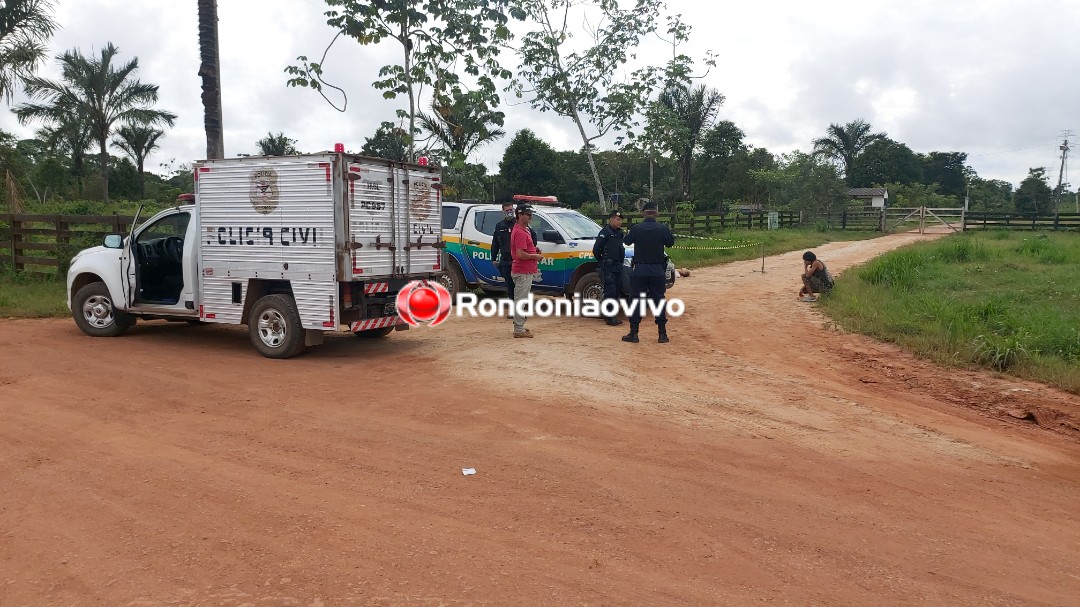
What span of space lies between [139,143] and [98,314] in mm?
35823

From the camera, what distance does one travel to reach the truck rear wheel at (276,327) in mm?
8656

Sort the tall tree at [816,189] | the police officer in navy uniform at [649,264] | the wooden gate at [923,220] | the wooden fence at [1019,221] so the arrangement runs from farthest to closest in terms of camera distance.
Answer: the tall tree at [816,189], the wooden gate at [923,220], the wooden fence at [1019,221], the police officer in navy uniform at [649,264]

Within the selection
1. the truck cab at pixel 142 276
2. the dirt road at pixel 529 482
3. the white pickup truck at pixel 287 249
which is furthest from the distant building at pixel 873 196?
the truck cab at pixel 142 276

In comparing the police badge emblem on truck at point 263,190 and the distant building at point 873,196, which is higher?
the distant building at point 873,196

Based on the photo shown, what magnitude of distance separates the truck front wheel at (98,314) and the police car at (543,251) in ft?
14.5

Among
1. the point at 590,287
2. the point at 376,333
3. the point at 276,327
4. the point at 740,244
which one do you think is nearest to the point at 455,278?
the point at 590,287

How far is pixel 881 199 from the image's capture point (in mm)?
59625

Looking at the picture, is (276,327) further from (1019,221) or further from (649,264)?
(1019,221)

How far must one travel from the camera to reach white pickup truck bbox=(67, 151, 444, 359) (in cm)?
838

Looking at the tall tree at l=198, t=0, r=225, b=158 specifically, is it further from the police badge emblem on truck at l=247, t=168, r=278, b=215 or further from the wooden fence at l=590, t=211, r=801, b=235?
the wooden fence at l=590, t=211, r=801, b=235

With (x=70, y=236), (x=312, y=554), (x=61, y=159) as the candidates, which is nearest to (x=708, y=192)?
(x=61, y=159)

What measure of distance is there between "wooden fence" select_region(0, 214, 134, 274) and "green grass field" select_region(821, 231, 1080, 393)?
13449 mm

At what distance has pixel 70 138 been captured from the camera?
117 feet

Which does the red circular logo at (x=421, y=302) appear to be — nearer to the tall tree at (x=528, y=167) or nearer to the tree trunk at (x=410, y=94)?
the tree trunk at (x=410, y=94)
